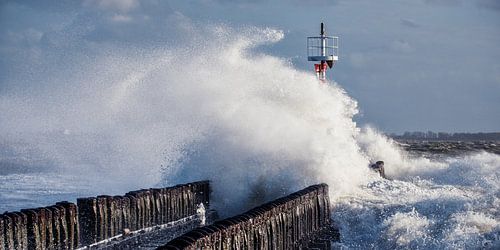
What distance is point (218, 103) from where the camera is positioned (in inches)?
893

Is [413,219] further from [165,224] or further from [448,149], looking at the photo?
[448,149]

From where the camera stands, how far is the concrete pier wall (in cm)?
936

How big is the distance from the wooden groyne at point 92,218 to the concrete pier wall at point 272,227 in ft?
7.75

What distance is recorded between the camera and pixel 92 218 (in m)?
12.6

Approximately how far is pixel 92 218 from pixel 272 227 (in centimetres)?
268

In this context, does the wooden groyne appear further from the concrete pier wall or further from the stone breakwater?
the stone breakwater

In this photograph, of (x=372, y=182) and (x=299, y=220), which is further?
(x=372, y=182)

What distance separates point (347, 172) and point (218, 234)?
9.02 m


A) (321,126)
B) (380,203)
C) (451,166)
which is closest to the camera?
(380,203)

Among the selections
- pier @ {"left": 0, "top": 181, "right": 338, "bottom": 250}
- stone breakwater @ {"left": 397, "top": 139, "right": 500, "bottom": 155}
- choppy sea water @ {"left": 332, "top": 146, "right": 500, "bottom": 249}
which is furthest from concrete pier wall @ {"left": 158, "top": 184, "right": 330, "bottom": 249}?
stone breakwater @ {"left": 397, "top": 139, "right": 500, "bottom": 155}

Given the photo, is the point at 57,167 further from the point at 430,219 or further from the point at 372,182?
the point at 430,219

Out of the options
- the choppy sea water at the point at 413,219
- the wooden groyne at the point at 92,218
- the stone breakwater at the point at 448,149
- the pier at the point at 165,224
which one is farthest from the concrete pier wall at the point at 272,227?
the stone breakwater at the point at 448,149

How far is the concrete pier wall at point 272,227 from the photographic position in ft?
30.7

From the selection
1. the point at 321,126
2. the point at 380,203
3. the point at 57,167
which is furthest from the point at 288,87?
the point at 57,167
